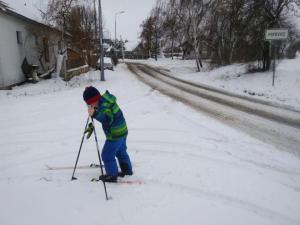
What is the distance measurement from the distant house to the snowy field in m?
11.9

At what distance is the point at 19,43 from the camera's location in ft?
66.5

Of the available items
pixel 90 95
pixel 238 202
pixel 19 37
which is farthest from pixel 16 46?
pixel 238 202

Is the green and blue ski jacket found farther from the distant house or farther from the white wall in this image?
the white wall

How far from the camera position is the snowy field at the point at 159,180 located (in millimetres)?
3600

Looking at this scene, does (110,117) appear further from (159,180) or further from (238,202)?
(238,202)

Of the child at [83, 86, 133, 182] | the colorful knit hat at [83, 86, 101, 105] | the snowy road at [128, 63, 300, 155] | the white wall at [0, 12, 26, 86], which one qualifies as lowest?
the snowy road at [128, 63, 300, 155]

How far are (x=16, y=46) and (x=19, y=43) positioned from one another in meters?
0.80

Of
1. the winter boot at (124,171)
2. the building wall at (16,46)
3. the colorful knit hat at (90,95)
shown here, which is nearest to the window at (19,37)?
the building wall at (16,46)

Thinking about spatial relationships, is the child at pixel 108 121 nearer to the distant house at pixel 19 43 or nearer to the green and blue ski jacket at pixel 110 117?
the green and blue ski jacket at pixel 110 117

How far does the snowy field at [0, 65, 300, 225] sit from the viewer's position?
3600mm

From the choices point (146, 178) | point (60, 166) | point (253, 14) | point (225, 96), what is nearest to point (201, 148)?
point (146, 178)

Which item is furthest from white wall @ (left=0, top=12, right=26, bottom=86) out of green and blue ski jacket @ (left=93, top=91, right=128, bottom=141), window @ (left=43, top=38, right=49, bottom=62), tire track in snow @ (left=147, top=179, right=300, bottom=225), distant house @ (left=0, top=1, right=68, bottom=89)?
tire track in snow @ (left=147, top=179, right=300, bottom=225)

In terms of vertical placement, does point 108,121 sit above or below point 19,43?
below

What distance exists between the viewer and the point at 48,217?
3600mm
